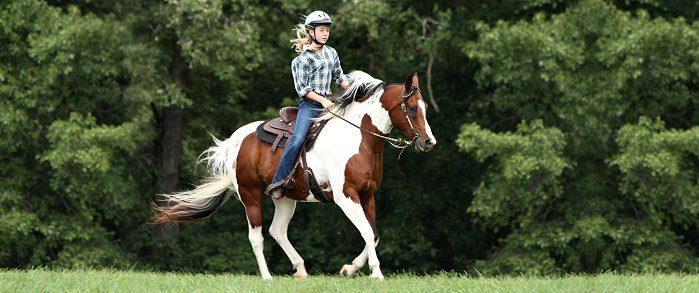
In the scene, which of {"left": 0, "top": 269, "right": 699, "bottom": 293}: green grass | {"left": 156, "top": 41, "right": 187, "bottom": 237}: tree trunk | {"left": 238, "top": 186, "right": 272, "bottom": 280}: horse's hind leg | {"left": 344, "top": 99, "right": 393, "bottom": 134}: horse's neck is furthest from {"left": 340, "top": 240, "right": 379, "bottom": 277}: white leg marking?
Result: {"left": 156, "top": 41, "right": 187, "bottom": 237}: tree trunk

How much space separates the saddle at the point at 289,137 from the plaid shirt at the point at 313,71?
16.1 inches

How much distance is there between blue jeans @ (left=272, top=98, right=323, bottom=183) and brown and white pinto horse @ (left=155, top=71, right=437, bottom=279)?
0.14m

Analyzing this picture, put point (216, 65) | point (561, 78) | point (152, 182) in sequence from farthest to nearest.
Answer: point (152, 182)
point (216, 65)
point (561, 78)

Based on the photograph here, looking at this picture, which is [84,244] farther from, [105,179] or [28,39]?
[28,39]

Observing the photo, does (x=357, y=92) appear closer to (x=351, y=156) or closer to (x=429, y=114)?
(x=351, y=156)

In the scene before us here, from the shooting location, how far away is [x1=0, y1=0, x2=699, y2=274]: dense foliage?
20.5m

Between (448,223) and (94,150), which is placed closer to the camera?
(94,150)

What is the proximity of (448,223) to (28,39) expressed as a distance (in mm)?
10695

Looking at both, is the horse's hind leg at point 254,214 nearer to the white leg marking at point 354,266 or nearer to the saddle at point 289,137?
the saddle at point 289,137

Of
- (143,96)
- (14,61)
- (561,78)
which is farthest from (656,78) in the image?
(14,61)

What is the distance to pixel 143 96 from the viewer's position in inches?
850

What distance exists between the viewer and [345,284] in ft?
33.7

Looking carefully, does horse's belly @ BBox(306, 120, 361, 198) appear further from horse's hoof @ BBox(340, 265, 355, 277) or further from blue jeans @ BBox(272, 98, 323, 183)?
horse's hoof @ BBox(340, 265, 355, 277)

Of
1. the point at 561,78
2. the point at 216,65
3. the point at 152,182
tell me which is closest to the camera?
the point at 561,78
